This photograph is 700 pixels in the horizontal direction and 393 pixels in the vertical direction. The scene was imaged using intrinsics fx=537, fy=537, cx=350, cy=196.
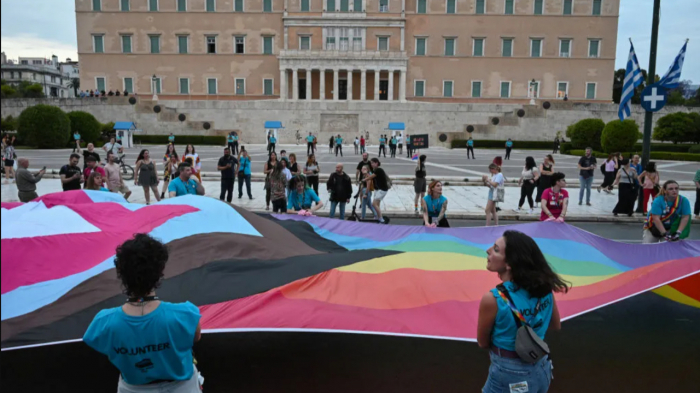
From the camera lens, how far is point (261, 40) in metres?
61.8

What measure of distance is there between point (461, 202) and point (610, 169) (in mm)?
5618

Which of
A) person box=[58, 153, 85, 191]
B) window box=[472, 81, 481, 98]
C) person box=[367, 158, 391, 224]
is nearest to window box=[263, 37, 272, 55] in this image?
window box=[472, 81, 481, 98]

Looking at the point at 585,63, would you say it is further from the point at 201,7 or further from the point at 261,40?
the point at 201,7

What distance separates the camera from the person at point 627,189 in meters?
14.1

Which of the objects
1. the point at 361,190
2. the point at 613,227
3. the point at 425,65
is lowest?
the point at 613,227

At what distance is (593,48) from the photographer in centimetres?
6125

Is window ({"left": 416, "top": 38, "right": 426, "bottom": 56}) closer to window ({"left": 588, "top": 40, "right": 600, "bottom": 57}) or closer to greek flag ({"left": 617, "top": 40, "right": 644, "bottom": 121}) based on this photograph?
window ({"left": 588, "top": 40, "right": 600, "bottom": 57})

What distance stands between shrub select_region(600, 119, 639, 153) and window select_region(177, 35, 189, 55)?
47.1 meters

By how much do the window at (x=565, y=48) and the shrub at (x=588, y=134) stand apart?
26580 mm

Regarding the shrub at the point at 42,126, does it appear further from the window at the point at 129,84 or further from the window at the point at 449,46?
the window at the point at 449,46

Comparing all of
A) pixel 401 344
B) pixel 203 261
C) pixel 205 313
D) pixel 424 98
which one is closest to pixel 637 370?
pixel 401 344

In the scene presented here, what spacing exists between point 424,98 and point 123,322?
61.7 metres

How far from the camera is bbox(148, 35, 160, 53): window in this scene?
61500mm

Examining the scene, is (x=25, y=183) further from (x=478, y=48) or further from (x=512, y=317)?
(x=478, y=48)
